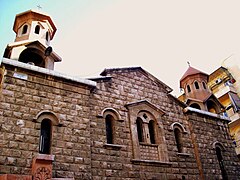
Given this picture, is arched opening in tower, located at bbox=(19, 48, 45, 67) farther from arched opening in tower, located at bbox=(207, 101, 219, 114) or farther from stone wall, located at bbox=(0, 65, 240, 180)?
arched opening in tower, located at bbox=(207, 101, 219, 114)

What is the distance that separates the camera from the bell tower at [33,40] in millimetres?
10881

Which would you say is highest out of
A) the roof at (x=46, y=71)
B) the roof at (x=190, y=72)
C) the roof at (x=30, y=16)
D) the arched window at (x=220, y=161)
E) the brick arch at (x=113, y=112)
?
the roof at (x=30, y=16)

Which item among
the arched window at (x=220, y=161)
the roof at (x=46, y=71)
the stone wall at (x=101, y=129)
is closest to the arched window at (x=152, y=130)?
the stone wall at (x=101, y=129)

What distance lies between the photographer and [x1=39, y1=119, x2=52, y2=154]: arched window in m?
8.59

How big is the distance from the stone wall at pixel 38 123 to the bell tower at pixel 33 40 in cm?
182

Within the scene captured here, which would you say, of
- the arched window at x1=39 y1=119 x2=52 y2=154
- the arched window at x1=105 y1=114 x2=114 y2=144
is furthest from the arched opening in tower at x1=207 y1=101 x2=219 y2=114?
the arched window at x1=39 y1=119 x2=52 y2=154

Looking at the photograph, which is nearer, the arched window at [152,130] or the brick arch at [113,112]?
the brick arch at [113,112]

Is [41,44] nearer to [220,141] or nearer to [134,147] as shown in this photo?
[134,147]

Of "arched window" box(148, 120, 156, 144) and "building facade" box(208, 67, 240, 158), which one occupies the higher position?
"building facade" box(208, 67, 240, 158)

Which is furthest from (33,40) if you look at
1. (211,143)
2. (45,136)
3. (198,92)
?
(198,92)

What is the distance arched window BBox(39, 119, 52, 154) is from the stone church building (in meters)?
0.03

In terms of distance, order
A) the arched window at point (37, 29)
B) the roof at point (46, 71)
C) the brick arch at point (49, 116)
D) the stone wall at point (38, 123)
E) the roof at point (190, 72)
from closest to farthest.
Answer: the stone wall at point (38, 123), the brick arch at point (49, 116), the roof at point (46, 71), the arched window at point (37, 29), the roof at point (190, 72)

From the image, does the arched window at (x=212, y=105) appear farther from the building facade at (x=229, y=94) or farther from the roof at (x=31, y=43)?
the roof at (x=31, y=43)

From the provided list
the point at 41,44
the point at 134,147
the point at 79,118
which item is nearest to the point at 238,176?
the point at 134,147
